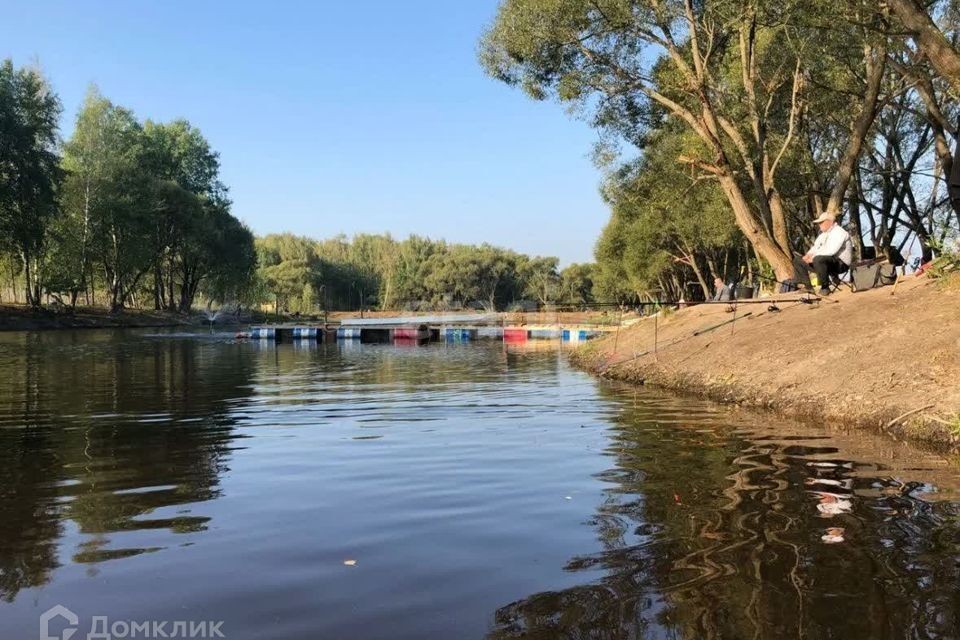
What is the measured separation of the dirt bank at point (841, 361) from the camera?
9461 mm

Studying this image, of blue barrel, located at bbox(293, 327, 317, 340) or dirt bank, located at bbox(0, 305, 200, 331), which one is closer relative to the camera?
blue barrel, located at bbox(293, 327, 317, 340)

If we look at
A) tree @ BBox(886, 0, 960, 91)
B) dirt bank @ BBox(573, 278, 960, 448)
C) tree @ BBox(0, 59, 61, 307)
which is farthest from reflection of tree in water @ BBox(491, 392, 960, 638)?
tree @ BBox(0, 59, 61, 307)

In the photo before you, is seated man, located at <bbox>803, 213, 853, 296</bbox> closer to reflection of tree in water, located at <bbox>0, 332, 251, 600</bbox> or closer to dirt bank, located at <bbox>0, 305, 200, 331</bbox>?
reflection of tree in water, located at <bbox>0, 332, 251, 600</bbox>

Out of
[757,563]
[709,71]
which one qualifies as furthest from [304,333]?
[757,563]

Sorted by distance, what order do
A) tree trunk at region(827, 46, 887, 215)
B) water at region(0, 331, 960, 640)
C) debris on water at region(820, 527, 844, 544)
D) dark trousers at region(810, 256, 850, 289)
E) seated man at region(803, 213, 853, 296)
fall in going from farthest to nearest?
1. tree trunk at region(827, 46, 887, 215)
2. dark trousers at region(810, 256, 850, 289)
3. seated man at region(803, 213, 853, 296)
4. debris on water at region(820, 527, 844, 544)
5. water at region(0, 331, 960, 640)

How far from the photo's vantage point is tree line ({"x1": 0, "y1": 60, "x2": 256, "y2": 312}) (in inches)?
2023

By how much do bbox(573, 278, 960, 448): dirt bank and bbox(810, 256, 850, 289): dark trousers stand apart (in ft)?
1.59

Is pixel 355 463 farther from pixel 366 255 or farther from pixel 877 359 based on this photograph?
pixel 366 255

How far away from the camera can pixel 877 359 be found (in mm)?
10969

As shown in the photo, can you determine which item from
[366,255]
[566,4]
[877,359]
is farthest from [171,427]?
[366,255]

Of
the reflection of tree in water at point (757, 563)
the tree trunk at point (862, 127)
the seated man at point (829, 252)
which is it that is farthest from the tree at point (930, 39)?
the tree trunk at point (862, 127)

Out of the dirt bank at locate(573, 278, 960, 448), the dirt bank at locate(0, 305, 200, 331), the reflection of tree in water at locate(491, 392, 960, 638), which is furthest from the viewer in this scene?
the dirt bank at locate(0, 305, 200, 331)

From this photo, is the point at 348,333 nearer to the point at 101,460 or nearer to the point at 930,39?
the point at 101,460

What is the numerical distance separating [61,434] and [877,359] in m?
12.8
